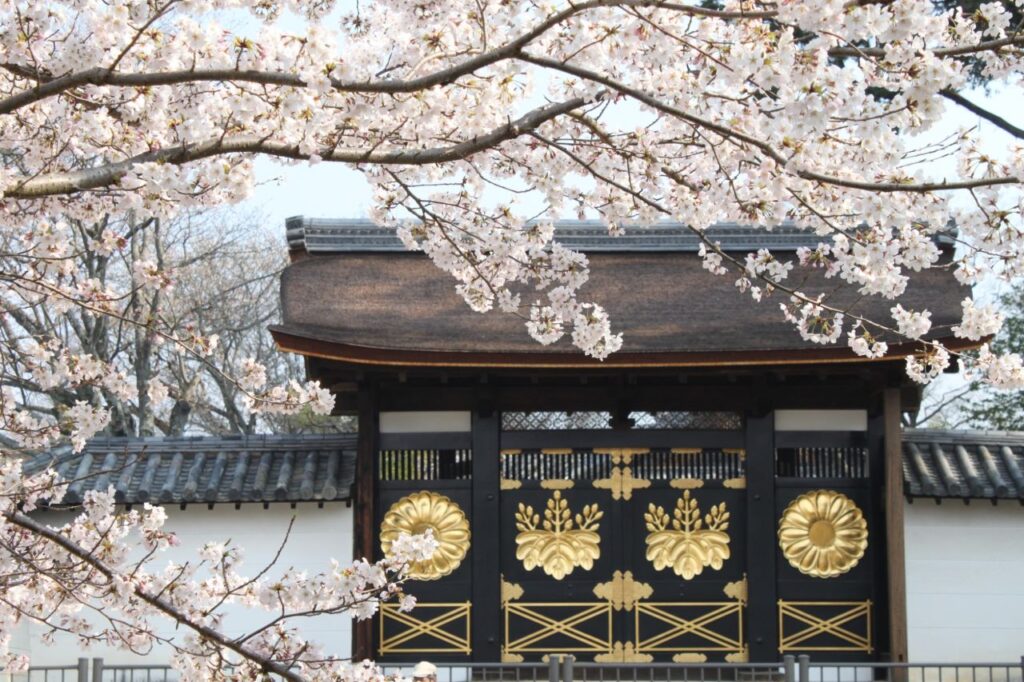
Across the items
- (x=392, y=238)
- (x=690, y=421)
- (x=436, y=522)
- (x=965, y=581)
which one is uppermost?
(x=392, y=238)

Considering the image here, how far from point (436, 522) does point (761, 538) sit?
8.21 feet

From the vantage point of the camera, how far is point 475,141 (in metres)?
5.19

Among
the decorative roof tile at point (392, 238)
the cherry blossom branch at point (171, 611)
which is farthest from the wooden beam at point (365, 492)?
the cherry blossom branch at point (171, 611)

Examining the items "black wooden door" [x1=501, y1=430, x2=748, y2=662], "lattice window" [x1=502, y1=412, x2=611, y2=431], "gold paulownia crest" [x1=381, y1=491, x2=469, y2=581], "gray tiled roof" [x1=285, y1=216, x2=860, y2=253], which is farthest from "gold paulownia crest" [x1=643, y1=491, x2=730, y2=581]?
"gray tiled roof" [x1=285, y1=216, x2=860, y2=253]

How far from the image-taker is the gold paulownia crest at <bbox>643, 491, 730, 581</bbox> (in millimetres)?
11180

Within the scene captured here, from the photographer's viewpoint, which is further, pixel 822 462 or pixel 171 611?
pixel 822 462

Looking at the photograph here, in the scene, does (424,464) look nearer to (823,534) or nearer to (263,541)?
(263,541)

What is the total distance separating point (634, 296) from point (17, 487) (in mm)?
7313

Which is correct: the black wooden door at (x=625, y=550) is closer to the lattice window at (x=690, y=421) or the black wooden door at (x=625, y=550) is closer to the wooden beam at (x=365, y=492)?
the lattice window at (x=690, y=421)

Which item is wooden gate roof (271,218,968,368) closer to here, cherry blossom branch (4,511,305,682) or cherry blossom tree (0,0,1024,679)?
cherry blossom tree (0,0,1024,679)

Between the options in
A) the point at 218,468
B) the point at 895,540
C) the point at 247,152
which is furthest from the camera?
the point at 218,468

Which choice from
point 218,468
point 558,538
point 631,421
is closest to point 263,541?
point 218,468

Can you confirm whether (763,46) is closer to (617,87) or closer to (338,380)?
(617,87)

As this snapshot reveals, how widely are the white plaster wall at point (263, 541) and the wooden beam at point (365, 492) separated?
0.13 m
